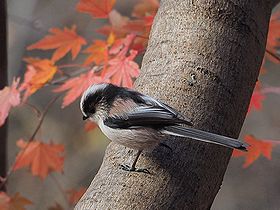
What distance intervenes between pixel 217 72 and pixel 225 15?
5.8 inches

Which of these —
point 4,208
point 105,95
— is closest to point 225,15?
point 105,95

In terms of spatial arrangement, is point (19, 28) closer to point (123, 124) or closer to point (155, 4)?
point (155, 4)

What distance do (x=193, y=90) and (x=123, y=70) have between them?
0.38 metres

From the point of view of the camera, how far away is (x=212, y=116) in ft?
3.67

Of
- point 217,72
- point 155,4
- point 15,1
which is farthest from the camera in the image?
point 15,1

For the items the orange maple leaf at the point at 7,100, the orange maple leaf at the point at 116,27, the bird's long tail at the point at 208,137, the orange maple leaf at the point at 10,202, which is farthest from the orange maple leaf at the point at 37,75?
the bird's long tail at the point at 208,137

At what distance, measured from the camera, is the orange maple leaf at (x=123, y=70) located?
58.1 inches

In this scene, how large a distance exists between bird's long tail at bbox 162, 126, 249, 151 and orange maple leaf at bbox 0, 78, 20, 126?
600mm

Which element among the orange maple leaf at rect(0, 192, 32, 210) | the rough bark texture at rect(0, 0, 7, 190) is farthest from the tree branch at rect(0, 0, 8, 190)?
the orange maple leaf at rect(0, 192, 32, 210)

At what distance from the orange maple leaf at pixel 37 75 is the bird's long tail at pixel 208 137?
2.16 feet

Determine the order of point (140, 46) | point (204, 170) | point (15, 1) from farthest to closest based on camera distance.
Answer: point (15, 1) → point (140, 46) → point (204, 170)

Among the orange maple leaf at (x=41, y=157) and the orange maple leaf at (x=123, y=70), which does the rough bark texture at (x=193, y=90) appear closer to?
the orange maple leaf at (x=123, y=70)

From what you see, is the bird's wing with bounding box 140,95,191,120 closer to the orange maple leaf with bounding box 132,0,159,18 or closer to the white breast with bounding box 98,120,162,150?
the white breast with bounding box 98,120,162,150

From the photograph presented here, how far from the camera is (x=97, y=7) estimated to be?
162cm
